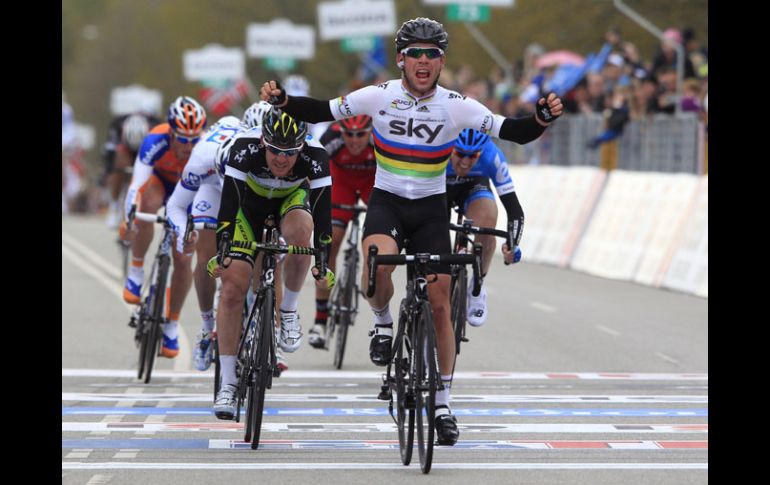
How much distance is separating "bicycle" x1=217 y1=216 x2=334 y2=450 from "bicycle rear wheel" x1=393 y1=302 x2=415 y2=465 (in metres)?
0.72

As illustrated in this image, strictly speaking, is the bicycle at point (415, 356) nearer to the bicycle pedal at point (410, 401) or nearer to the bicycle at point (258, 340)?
the bicycle pedal at point (410, 401)

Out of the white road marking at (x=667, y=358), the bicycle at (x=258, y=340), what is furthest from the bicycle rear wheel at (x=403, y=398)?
the white road marking at (x=667, y=358)

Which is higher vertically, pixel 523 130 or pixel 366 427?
pixel 523 130

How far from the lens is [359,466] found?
881 centimetres

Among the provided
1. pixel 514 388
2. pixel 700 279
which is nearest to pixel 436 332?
pixel 514 388

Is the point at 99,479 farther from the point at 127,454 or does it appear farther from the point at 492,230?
the point at 492,230

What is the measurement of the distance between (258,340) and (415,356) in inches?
41.9

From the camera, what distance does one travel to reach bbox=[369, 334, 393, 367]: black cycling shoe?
9.30 metres

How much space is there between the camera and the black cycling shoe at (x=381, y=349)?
30.5 feet

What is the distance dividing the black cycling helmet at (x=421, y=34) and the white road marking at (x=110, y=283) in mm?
4517

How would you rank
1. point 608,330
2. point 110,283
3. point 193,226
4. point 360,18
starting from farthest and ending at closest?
point 360,18, point 110,283, point 608,330, point 193,226

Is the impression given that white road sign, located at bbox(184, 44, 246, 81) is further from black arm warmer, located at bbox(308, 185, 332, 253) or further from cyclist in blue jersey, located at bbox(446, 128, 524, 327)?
black arm warmer, located at bbox(308, 185, 332, 253)

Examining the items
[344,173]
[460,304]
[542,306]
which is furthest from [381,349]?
[542,306]
